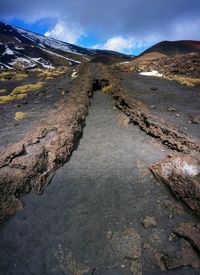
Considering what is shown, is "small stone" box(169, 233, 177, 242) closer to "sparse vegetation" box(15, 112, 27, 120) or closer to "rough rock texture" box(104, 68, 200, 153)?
"rough rock texture" box(104, 68, 200, 153)

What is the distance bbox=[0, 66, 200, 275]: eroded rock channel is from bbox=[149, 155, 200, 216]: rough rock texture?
23cm

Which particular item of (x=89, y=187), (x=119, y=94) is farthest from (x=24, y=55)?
(x=89, y=187)

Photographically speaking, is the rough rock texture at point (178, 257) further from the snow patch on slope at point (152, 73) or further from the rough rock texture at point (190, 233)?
the snow patch on slope at point (152, 73)

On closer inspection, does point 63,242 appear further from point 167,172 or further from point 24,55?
point 24,55

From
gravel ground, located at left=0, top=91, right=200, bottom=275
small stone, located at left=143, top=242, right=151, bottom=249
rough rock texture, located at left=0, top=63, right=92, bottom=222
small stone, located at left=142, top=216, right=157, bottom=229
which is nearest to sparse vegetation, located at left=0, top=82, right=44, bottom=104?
rough rock texture, located at left=0, top=63, right=92, bottom=222

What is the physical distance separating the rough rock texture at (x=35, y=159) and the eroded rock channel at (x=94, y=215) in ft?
0.09

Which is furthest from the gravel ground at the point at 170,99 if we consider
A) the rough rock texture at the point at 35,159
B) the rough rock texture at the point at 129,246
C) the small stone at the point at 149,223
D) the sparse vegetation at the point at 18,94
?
the sparse vegetation at the point at 18,94

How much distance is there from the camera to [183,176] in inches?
257

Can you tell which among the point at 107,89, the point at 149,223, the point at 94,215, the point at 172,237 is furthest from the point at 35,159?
the point at 107,89

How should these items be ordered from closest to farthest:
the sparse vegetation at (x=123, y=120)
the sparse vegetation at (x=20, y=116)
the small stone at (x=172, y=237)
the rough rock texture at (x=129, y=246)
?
the rough rock texture at (x=129, y=246) < the small stone at (x=172, y=237) < the sparse vegetation at (x=123, y=120) < the sparse vegetation at (x=20, y=116)

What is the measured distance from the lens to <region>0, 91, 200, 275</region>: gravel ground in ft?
17.1

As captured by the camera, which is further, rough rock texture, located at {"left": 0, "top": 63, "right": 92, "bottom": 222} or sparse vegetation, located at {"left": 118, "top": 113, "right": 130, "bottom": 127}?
sparse vegetation, located at {"left": 118, "top": 113, "right": 130, "bottom": 127}

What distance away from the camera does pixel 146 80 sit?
22.4 metres

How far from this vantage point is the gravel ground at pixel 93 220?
5219mm
